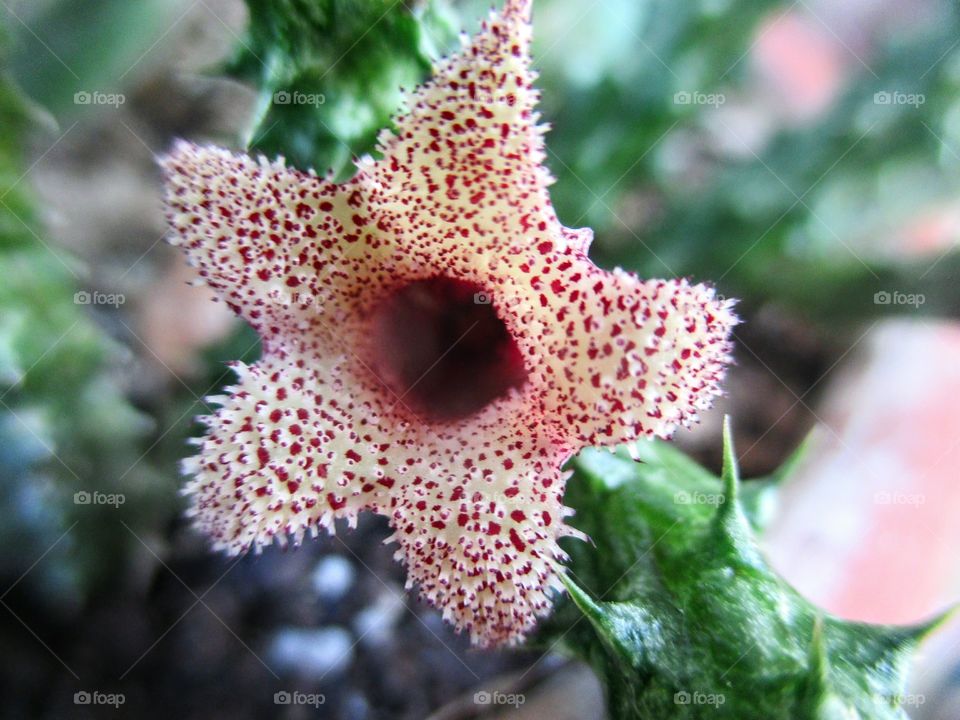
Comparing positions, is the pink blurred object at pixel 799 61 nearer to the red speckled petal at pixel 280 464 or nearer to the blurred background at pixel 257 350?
the blurred background at pixel 257 350

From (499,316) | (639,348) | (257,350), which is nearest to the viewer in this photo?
(639,348)

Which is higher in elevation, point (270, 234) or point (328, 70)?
point (328, 70)

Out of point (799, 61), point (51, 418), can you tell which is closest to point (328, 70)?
point (51, 418)

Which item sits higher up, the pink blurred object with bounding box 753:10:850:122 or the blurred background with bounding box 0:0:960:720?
the pink blurred object with bounding box 753:10:850:122

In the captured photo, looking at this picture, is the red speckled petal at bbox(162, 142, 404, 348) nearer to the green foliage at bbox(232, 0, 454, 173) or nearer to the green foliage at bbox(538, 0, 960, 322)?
the green foliage at bbox(232, 0, 454, 173)

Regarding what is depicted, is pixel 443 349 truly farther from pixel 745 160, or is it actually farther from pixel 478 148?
pixel 745 160

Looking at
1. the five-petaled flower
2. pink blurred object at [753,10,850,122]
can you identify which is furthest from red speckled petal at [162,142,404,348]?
pink blurred object at [753,10,850,122]

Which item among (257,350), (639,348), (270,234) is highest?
(639,348)

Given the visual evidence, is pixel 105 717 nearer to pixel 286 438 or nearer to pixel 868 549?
pixel 286 438
